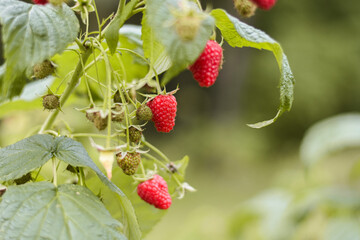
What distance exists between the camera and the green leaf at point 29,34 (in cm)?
55

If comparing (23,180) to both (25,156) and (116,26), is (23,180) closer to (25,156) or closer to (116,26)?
(25,156)

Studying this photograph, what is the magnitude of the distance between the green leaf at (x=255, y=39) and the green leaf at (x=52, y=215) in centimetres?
25

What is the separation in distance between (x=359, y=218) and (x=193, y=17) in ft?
4.41

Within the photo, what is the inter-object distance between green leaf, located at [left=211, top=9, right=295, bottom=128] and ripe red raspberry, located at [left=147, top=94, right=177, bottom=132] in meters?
0.12

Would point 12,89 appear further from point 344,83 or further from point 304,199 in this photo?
point 344,83

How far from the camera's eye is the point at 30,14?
594mm

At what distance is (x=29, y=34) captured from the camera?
0.57 m

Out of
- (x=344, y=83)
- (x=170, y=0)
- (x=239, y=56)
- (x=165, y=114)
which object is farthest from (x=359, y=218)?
(x=344, y=83)

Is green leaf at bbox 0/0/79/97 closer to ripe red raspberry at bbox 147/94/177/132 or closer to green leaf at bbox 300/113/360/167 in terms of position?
ripe red raspberry at bbox 147/94/177/132

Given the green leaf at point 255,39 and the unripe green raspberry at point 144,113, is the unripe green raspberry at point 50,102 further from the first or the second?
the green leaf at point 255,39

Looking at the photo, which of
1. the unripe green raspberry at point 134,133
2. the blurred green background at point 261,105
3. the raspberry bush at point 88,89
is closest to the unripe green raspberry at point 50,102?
the raspberry bush at point 88,89

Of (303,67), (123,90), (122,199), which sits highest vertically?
(123,90)

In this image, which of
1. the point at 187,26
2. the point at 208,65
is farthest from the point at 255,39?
the point at 187,26

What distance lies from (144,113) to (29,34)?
0.19 metres
